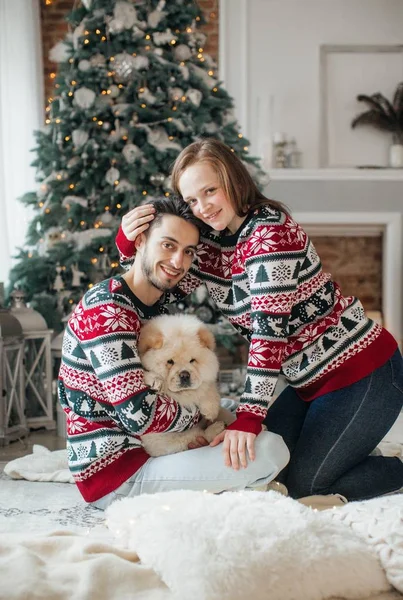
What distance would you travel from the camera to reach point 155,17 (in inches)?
161

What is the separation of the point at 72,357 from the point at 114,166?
7.68 ft

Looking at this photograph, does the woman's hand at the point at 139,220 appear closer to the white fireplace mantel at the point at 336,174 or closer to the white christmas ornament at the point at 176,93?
the white christmas ornament at the point at 176,93

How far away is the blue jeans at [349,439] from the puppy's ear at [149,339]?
527mm

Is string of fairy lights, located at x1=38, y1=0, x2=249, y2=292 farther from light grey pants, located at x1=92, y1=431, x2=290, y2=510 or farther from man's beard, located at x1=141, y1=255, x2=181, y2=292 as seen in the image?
light grey pants, located at x1=92, y1=431, x2=290, y2=510

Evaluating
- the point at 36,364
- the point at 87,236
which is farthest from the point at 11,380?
the point at 87,236

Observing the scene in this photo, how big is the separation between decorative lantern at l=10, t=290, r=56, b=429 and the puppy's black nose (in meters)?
1.82

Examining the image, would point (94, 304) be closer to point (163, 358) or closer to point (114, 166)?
point (163, 358)

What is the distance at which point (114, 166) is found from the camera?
411 centimetres

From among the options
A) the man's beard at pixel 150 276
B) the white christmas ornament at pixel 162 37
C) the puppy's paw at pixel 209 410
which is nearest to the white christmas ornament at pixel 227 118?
the white christmas ornament at pixel 162 37

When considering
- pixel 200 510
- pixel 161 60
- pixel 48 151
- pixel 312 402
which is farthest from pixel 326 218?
pixel 200 510

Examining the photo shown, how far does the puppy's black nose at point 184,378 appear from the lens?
76.8 inches

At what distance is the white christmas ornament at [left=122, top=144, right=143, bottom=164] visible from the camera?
13.1ft

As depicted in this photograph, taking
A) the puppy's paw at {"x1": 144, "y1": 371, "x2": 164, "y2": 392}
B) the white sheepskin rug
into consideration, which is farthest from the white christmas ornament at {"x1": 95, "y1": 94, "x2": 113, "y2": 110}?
the white sheepskin rug

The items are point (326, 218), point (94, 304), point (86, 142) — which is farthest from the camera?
point (326, 218)
